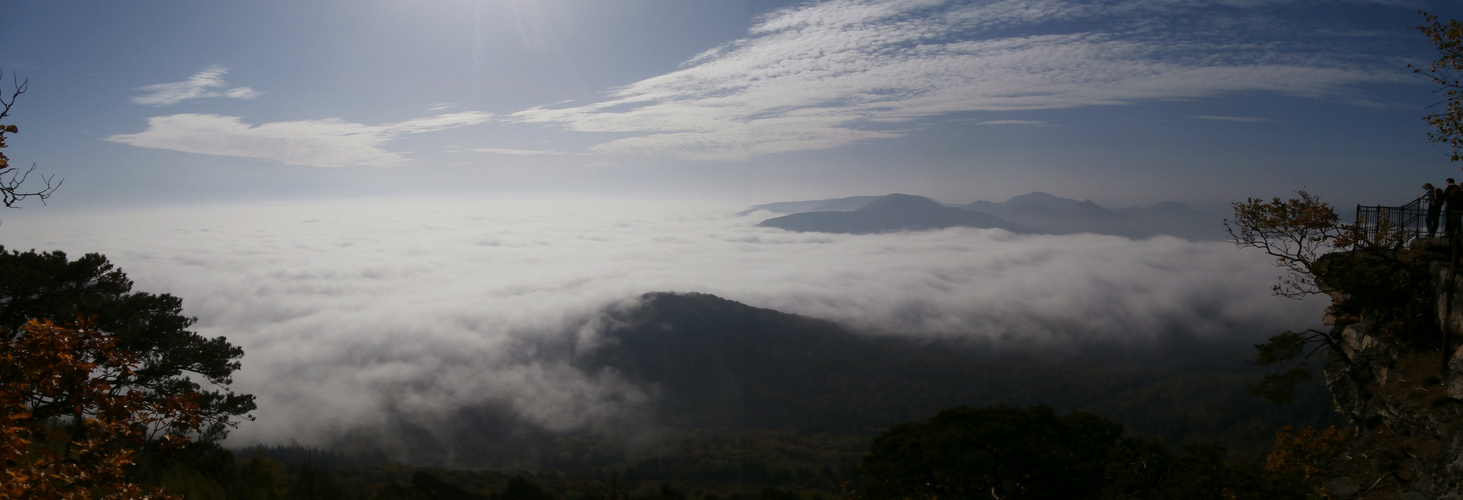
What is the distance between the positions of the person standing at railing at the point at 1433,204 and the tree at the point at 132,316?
4128 cm

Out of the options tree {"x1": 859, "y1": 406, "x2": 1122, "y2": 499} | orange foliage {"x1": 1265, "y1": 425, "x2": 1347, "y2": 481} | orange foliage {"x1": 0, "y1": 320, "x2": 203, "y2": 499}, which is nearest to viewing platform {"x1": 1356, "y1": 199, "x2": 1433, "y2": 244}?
orange foliage {"x1": 1265, "y1": 425, "x2": 1347, "y2": 481}

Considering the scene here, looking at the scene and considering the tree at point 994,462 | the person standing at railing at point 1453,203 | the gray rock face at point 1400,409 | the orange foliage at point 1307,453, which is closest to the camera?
the gray rock face at point 1400,409

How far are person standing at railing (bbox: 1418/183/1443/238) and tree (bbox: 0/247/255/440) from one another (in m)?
41.3

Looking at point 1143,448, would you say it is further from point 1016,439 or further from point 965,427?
point 965,427

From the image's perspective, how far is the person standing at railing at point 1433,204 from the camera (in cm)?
1820

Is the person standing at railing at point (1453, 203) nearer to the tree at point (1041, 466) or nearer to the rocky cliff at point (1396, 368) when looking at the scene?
the rocky cliff at point (1396, 368)

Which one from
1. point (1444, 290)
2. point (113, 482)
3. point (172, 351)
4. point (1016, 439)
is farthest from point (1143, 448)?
point (172, 351)

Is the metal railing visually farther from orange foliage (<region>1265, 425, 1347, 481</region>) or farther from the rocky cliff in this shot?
orange foliage (<region>1265, 425, 1347, 481</region>)

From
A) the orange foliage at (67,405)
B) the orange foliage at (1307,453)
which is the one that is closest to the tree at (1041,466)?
the orange foliage at (1307,453)

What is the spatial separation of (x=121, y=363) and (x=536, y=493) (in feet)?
239

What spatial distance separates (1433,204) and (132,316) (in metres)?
47.3

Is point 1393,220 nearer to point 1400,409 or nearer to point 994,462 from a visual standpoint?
point 1400,409

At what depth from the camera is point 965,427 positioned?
26234 millimetres

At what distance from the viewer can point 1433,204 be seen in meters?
18.2
